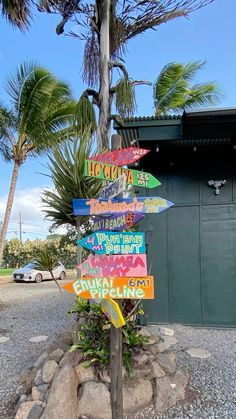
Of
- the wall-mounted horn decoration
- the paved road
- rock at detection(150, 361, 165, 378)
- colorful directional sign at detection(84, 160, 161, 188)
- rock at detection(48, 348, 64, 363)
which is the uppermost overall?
the wall-mounted horn decoration

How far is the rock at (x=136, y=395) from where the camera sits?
9.41 feet

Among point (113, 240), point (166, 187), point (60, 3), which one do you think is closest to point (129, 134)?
point (166, 187)

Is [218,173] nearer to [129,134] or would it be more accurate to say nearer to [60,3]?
[129,134]

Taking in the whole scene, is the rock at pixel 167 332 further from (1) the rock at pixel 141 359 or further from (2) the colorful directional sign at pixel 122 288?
(2) the colorful directional sign at pixel 122 288

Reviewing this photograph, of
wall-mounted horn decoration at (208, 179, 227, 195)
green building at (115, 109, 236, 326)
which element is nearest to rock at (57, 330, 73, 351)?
green building at (115, 109, 236, 326)

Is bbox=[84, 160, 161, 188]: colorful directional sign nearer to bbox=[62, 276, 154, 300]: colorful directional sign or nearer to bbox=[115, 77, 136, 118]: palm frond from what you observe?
bbox=[62, 276, 154, 300]: colorful directional sign

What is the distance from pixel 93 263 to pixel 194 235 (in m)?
3.74

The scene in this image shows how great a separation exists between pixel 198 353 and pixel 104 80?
4258 mm

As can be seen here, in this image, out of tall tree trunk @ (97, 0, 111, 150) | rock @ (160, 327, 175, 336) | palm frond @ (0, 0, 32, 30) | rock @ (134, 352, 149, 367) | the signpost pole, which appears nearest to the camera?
the signpost pole

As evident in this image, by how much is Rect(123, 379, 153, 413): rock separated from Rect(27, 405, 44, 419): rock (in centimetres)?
72

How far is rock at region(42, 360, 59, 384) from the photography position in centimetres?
307

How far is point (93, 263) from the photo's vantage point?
101 inches

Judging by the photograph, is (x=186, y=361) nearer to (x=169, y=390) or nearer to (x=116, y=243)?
→ (x=169, y=390)

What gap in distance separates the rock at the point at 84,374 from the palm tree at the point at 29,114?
19.9 feet
